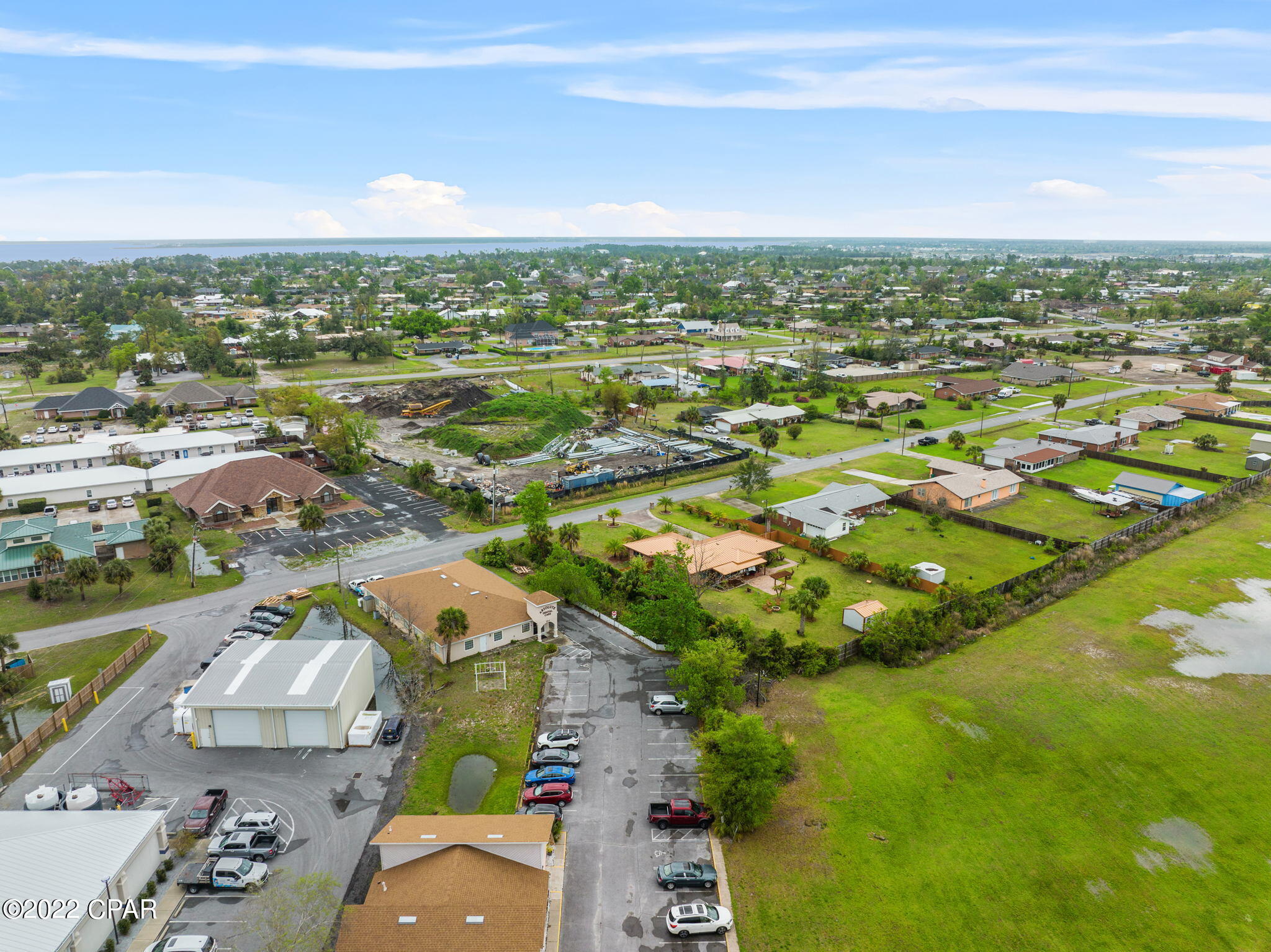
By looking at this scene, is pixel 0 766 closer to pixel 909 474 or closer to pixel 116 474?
pixel 116 474

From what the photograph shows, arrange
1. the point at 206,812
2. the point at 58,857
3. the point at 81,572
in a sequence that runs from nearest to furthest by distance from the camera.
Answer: the point at 58,857, the point at 206,812, the point at 81,572

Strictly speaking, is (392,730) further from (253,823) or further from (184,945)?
(184,945)

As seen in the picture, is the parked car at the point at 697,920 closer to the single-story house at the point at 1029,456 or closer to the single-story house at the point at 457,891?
the single-story house at the point at 457,891

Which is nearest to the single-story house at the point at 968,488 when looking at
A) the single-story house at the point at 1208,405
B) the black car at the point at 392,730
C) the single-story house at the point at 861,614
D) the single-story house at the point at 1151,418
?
the single-story house at the point at 861,614

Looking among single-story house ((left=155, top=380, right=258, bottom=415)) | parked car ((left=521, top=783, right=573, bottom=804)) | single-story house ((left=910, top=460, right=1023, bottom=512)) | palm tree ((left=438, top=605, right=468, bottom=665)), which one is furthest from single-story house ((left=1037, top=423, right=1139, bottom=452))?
single-story house ((left=155, top=380, right=258, bottom=415))

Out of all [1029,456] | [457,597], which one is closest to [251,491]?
[457,597]

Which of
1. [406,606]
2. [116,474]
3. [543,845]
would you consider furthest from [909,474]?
[116,474]
